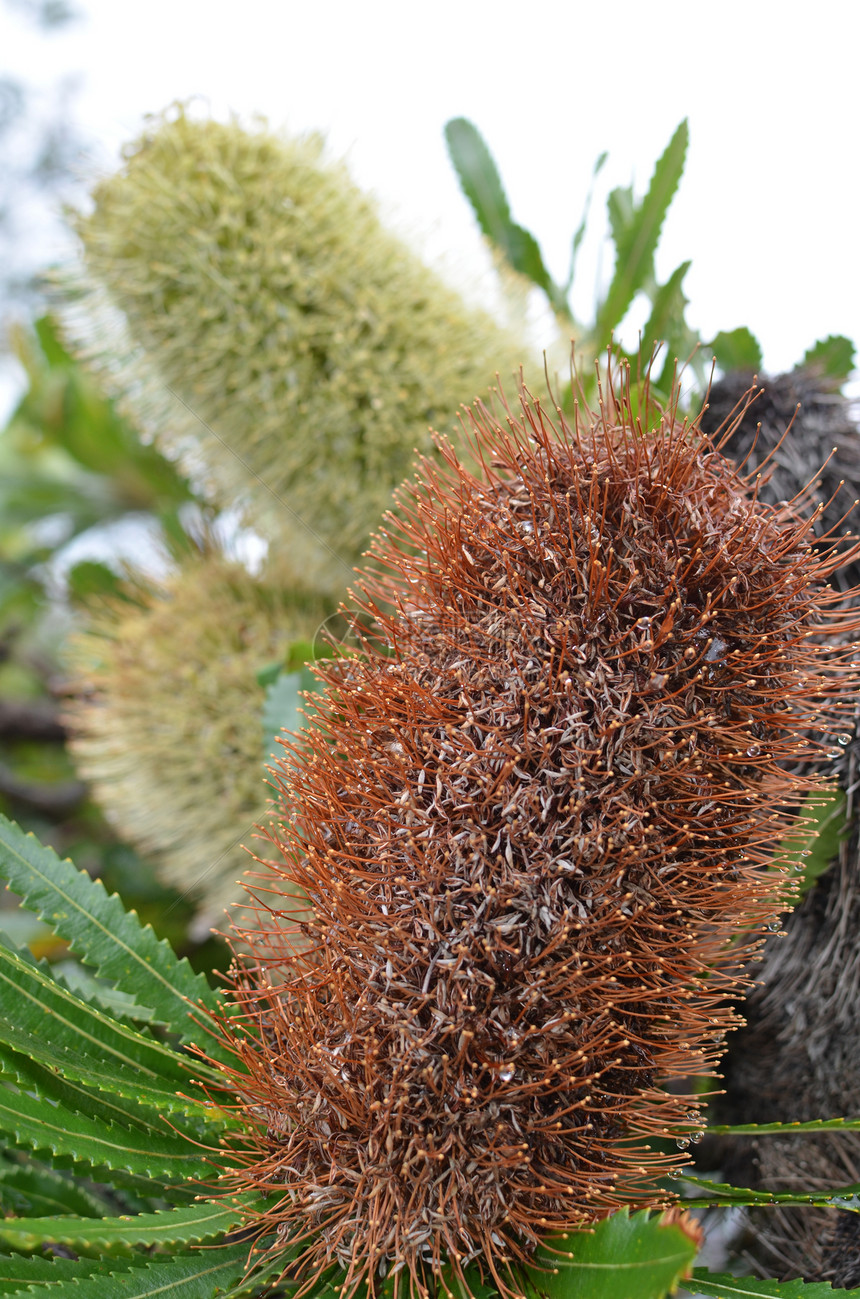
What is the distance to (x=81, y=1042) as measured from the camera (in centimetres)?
66

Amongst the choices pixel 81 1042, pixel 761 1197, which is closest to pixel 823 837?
pixel 761 1197

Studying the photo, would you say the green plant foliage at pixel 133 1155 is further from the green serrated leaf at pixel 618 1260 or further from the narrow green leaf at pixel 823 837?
the narrow green leaf at pixel 823 837

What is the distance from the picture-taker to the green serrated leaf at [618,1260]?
1.38ft

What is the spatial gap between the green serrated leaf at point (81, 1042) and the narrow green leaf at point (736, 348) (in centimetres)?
85

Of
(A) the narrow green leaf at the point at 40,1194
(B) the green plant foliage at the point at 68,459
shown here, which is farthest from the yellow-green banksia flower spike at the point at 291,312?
(A) the narrow green leaf at the point at 40,1194

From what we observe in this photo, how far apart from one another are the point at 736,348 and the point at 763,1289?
0.85m

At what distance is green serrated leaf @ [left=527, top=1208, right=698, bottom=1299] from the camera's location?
422mm

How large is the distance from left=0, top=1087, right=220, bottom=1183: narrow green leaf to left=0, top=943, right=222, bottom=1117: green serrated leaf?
0.08 ft

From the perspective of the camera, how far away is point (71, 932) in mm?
697

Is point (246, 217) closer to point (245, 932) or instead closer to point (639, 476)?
point (639, 476)

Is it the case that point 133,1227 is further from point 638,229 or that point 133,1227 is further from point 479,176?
point 479,176

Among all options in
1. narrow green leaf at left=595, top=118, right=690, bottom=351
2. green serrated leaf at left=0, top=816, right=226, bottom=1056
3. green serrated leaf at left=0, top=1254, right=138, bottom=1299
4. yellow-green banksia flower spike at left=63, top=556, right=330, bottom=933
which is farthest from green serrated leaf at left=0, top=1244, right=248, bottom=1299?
narrow green leaf at left=595, top=118, right=690, bottom=351

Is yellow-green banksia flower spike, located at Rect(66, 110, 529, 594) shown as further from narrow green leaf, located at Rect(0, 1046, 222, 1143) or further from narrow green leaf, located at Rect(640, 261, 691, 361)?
narrow green leaf, located at Rect(0, 1046, 222, 1143)

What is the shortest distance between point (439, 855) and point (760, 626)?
0.26 metres
